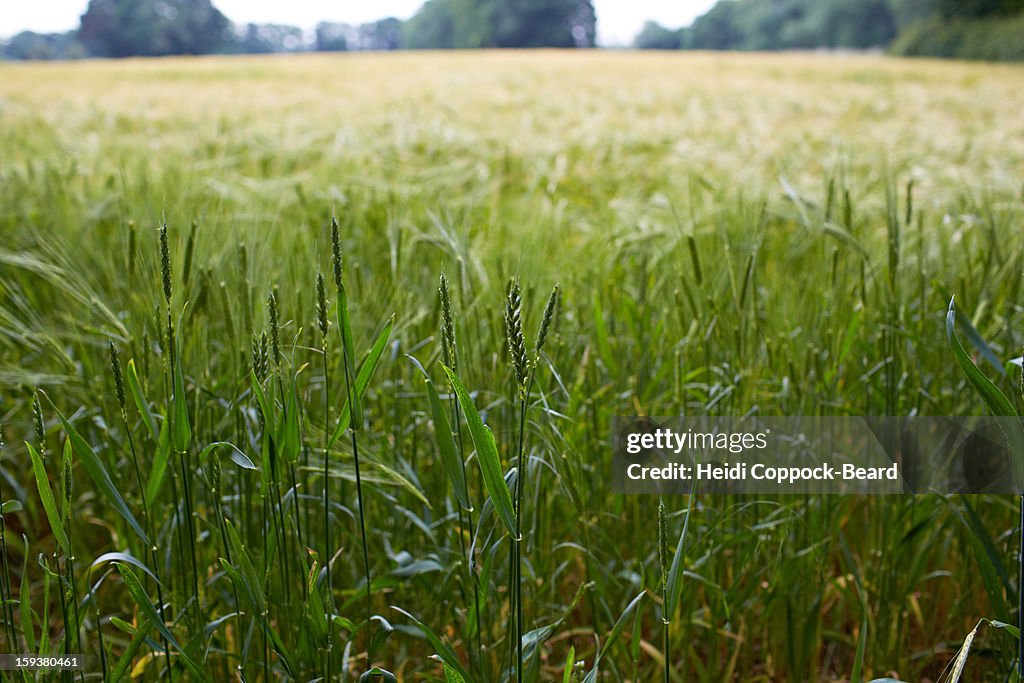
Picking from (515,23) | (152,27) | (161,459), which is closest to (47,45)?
(152,27)

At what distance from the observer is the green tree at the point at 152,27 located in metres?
6.28

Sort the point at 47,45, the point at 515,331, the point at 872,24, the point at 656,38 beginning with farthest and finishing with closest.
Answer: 1. the point at 656,38
2. the point at 872,24
3. the point at 47,45
4. the point at 515,331

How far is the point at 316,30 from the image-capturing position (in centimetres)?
757

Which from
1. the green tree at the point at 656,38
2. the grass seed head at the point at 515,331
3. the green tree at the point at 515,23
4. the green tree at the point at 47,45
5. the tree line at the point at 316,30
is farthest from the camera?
the green tree at the point at 656,38

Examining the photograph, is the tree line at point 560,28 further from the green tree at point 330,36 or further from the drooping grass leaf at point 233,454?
the drooping grass leaf at point 233,454

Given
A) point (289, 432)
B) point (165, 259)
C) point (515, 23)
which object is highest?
point (515, 23)

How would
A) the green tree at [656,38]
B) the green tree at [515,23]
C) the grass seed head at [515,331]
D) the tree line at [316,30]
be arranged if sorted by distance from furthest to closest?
the green tree at [656,38] → the green tree at [515,23] → the tree line at [316,30] → the grass seed head at [515,331]

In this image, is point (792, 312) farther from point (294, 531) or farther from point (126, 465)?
point (126, 465)

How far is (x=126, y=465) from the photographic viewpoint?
0.85 m

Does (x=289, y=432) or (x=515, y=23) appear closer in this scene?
(x=289, y=432)

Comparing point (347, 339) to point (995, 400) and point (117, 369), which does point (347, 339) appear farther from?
point (995, 400)

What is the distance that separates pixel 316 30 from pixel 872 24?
16.7ft

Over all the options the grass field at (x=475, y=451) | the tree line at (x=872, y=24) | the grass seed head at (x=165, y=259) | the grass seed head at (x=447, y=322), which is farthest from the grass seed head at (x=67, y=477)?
the tree line at (x=872, y=24)

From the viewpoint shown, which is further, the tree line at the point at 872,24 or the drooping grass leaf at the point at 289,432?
the tree line at the point at 872,24
